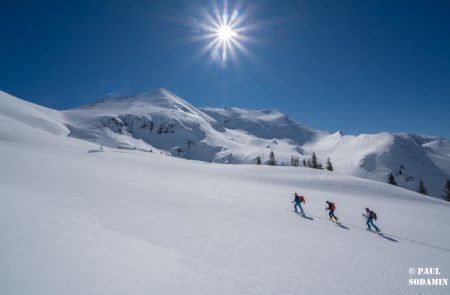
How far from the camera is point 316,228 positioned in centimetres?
1775

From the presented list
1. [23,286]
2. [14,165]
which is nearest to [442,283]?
[23,286]

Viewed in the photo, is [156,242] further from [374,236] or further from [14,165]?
[14,165]

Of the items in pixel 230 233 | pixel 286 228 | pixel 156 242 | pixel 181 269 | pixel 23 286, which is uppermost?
pixel 286 228

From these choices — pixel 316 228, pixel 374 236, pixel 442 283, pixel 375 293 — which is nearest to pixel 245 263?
pixel 375 293

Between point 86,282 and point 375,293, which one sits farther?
point 375,293

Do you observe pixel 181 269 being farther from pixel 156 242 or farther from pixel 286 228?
pixel 286 228

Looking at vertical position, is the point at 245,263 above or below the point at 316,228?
below

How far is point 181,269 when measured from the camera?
28.0 ft

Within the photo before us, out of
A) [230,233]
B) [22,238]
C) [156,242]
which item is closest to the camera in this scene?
[22,238]

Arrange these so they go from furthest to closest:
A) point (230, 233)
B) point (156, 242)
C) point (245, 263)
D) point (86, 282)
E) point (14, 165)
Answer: point (14, 165) < point (230, 233) < point (156, 242) < point (245, 263) < point (86, 282)

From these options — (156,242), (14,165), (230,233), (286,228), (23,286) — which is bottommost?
(23,286)

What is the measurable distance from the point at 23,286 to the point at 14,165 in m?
23.0

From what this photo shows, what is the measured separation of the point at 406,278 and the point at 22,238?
557 inches

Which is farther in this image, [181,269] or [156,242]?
[156,242]
